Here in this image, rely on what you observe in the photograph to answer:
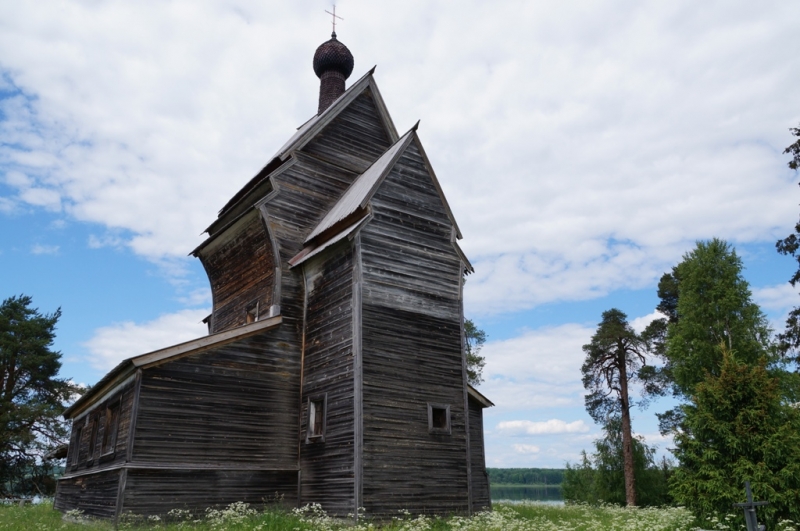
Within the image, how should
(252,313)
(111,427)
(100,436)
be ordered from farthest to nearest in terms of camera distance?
(252,313)
(100,436)
(111,427)

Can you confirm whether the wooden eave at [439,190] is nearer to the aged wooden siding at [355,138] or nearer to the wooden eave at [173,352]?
the aged wooden siding at [355,138]

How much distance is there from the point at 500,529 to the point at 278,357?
8167 millimetres

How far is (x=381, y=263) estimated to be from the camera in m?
17.6

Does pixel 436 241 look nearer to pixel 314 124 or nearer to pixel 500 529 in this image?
pixel 314 124

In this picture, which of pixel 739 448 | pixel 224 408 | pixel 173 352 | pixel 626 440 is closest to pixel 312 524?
pixel 224 408

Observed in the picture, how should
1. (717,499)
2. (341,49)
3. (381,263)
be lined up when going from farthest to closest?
1. (341,49)
2. (381,263)
3. (717,499)

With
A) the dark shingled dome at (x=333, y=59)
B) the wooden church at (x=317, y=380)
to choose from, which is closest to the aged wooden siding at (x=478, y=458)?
the wooden church at (x=317, y=380)

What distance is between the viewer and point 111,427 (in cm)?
1809

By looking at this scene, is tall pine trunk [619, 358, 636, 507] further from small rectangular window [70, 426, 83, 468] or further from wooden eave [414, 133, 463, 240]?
small rectangular window [70, 426, 83, 468]

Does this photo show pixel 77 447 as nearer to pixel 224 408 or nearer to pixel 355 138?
pixel 224 408

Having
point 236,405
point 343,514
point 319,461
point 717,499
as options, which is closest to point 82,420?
point 236,405

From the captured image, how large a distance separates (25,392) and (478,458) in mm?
30934

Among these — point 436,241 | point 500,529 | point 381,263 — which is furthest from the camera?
point 436,241

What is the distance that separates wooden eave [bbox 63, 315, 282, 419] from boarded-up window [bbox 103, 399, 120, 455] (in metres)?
0.48
